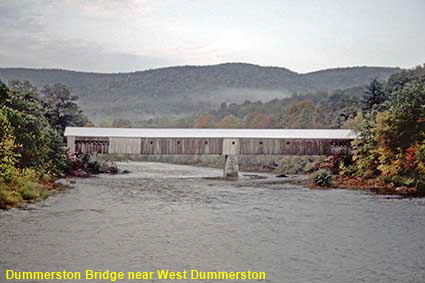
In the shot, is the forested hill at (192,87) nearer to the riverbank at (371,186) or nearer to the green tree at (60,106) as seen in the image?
the green tree at (60,106)

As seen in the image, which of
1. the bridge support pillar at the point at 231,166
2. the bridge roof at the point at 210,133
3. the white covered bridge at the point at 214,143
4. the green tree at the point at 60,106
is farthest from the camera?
the green tree at the point at 60,106

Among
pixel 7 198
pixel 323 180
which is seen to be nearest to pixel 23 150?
pixel 7 198

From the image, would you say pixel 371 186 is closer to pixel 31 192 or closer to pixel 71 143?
pixel 31 192

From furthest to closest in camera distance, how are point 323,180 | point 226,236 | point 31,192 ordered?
point 323,180, point 31,192, point 226,236

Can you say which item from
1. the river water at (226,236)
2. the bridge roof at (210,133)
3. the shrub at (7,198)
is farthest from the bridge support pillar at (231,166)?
the shrub at (7,198)

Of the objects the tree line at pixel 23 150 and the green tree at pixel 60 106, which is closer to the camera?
the tree line at pixel 23 150

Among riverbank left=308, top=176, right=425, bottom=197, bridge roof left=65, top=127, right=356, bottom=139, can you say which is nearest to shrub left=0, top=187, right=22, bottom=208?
riverbank left=308, top=176, right=425, bottom=197
